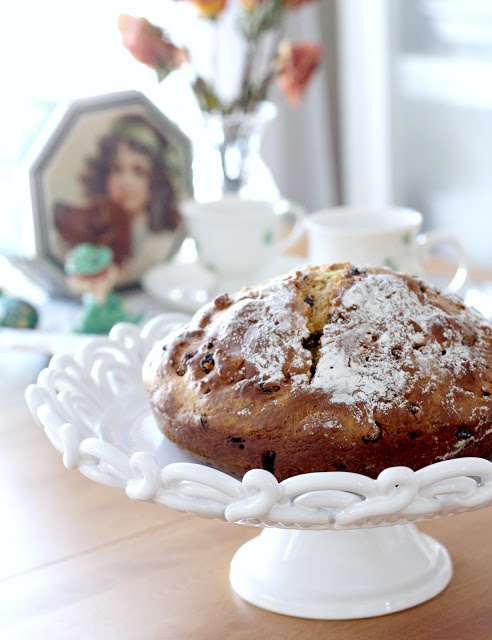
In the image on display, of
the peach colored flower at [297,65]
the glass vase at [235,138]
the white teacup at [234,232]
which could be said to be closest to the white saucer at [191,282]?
the white teacup at [234,232]

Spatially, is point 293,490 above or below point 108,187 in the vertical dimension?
below

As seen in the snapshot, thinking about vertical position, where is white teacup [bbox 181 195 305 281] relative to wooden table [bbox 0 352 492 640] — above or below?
above

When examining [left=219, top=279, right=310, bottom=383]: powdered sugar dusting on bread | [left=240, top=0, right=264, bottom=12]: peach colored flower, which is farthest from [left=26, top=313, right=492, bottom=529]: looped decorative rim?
[left=240, top=0, right=264, bottom=12]: peach colored flower

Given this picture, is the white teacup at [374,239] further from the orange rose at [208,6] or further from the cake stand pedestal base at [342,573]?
the cake stand pedestal base at [342,573]

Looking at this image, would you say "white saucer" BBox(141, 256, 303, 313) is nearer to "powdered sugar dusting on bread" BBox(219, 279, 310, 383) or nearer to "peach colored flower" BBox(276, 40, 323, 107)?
"peach colored flower" BBox(276, 40, 323, 107)

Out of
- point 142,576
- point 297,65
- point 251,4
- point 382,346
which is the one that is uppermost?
point 251,4

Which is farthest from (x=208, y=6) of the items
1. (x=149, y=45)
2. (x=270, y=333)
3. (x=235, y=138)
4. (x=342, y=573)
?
(x=342, y=573)

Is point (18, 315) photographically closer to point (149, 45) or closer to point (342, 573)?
point (149, 45)
